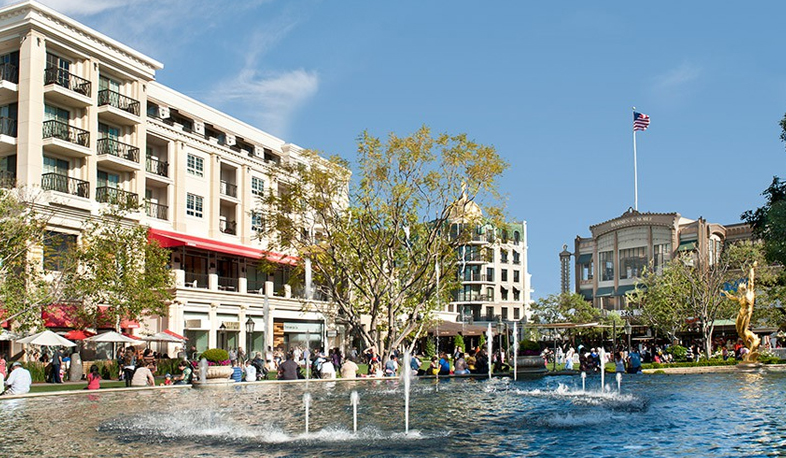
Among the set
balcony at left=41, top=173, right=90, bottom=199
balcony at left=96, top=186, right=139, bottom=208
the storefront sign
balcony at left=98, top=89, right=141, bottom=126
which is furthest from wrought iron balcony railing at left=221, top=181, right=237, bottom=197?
balcony at left=41, top=173, right=90, bottom=199

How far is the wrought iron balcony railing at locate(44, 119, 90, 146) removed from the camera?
42.8m

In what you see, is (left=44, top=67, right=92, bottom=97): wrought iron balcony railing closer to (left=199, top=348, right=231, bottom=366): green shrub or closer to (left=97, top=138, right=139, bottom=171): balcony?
(left=97, top=138, right=139, bottom=171): balcony

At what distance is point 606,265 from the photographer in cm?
9069

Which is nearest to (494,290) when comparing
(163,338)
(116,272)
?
(163,338)

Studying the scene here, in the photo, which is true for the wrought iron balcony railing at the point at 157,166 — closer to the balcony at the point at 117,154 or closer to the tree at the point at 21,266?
the balcony at the point at 117,154

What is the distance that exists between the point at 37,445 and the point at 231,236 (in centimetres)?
4254

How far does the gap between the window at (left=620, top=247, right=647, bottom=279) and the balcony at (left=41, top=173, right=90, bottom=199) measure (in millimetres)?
59092

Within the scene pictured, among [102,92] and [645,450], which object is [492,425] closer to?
[645,450]

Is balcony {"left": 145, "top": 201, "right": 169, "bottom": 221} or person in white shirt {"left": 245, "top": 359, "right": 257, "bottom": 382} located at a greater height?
balcony {"left": 145, "top": 201, "right": 169, "bottom": 221}

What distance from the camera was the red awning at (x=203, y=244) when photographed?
156 ft

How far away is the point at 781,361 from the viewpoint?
46.8m

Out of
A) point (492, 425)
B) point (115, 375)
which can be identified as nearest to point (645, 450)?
point (492, 425)

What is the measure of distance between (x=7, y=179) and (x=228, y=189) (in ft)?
64.4

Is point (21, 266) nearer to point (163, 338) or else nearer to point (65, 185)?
point (65, 185)
